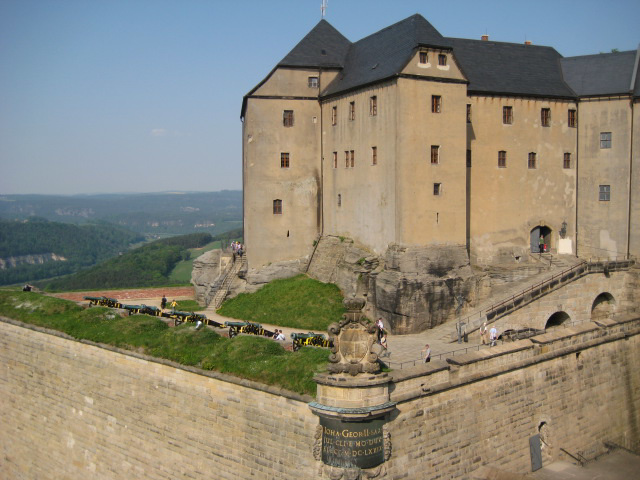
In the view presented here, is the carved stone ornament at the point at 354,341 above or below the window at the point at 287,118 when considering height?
below

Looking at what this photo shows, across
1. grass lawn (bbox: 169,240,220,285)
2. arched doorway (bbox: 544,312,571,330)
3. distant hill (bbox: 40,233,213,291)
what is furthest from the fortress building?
grass lawn (bbox: 169,240,220,285)

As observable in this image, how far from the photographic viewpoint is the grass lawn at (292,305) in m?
42.9

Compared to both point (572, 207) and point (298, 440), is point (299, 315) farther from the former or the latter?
point (572, 207)

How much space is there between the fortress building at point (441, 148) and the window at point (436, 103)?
57mm

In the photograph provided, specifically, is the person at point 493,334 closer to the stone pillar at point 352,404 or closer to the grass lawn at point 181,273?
the stone pillar at point 352,404

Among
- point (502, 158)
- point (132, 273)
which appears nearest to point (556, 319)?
point (502, 158)

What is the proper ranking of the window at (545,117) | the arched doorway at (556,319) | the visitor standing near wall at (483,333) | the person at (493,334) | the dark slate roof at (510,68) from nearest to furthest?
1. the person at (493,334)
2. the visitor standing near wall at (483,333)
3. the arched doorway at (556,319)
4. the dark slate roof at (510,68)
5. the window at (545,117)

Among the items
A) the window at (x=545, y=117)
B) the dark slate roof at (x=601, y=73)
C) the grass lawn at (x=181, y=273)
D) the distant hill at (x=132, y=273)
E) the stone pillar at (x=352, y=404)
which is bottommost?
the grass lawn at (x=181, y=273)

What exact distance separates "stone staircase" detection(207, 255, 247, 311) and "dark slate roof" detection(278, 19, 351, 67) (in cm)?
1347

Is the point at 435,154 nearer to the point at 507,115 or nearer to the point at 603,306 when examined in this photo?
the point at 507,115

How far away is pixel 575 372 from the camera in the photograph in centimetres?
3666

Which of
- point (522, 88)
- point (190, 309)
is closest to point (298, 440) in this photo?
point (190, 309)

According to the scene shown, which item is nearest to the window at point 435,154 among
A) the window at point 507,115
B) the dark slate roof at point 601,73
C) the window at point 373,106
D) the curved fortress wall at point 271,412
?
the window at point 373,106

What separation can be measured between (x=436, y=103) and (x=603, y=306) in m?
16.6
